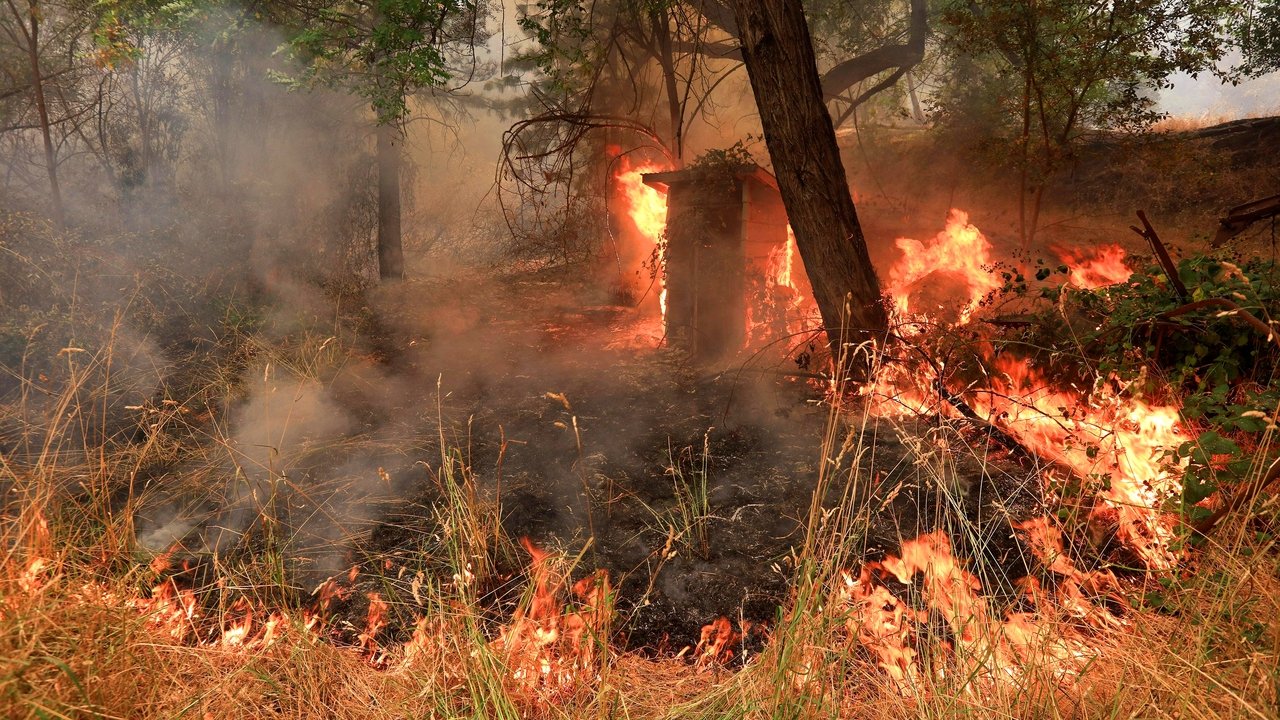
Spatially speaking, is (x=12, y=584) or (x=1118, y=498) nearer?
(x=12, y=584)

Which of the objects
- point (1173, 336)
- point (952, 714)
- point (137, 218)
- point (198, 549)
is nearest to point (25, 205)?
point (137, 218)

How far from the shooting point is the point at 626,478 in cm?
505

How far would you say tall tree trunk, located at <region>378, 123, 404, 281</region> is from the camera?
12344mm

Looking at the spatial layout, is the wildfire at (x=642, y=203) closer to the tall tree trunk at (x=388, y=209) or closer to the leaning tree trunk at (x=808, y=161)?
the leaning tree trunk at (x=808, y=161)

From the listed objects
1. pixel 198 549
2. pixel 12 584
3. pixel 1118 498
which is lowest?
pixel 198 549

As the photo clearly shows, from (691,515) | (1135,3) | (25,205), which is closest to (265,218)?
(25,205)

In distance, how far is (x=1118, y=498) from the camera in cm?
392

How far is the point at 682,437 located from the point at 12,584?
437cm

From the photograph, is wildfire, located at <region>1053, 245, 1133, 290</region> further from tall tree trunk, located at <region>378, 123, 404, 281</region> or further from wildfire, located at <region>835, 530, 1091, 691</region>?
tall tree trunk, located at <region>378, 123, 404, 281</region>

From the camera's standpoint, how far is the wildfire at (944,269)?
7242 mm

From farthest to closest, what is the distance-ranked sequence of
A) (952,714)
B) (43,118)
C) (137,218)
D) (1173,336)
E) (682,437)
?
(137,218) < (43,118) < (682,437) < (1173,336) < (952,714)

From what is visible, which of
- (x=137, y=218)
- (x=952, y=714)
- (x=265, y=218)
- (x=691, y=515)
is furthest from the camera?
(x=265, y=218)

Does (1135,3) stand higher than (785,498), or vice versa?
(1135,3)

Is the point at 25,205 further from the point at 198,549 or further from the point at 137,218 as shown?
the point at 198,549
